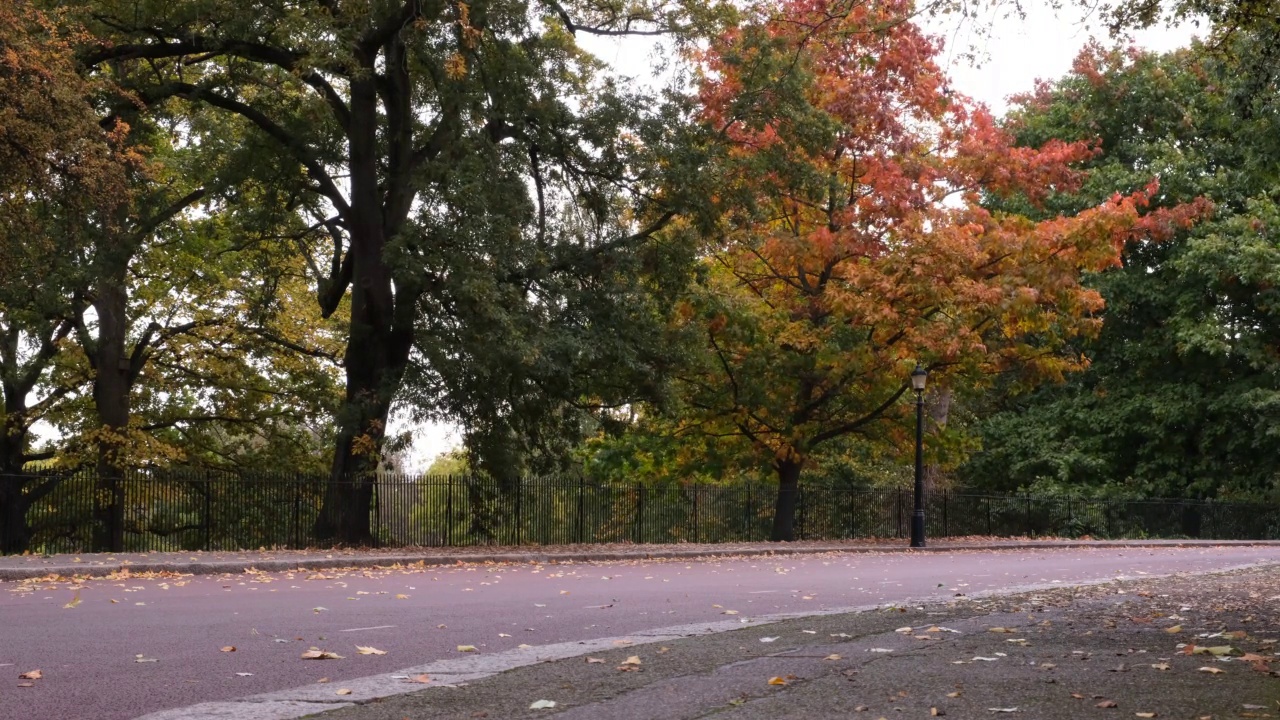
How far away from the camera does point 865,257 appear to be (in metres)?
29.5

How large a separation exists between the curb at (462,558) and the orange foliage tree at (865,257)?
3.56 meters

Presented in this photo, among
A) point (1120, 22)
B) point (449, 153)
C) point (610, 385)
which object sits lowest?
point (610, 385)

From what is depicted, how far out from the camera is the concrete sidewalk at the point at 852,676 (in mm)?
6141

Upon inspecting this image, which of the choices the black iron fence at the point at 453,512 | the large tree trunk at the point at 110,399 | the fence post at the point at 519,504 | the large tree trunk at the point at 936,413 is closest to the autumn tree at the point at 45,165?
the large tree trunk at the point at 110,399

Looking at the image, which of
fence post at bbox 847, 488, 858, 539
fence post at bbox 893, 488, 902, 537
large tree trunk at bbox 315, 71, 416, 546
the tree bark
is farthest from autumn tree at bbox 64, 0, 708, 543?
fence post at bbox 893, 488, 902, 537

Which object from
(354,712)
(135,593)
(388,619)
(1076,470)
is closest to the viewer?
(354,712)

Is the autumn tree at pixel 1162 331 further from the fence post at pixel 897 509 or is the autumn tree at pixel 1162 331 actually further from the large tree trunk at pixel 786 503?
the large tree trunk at pixel 786 503

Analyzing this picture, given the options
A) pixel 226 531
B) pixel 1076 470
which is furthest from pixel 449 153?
pixel 1076 470

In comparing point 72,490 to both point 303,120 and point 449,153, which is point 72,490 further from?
point 449,153

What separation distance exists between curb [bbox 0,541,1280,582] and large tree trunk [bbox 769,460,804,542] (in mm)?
2497

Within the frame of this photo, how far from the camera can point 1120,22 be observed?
12273mm

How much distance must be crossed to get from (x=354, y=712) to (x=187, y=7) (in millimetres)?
18326

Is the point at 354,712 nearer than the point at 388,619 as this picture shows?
Yes

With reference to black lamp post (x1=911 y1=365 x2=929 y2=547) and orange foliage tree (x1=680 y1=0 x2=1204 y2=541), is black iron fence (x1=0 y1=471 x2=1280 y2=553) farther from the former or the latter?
black lamp post (x1=911 y1=365 x2=929 y2=547)
